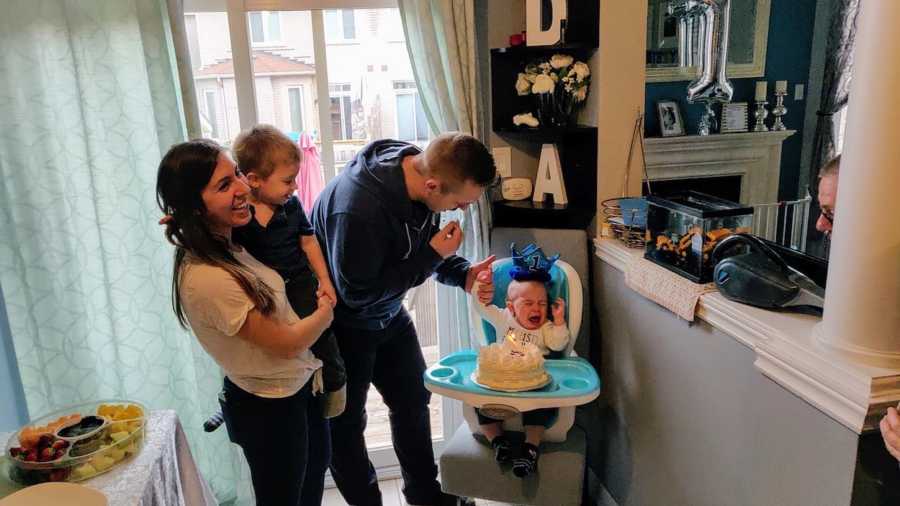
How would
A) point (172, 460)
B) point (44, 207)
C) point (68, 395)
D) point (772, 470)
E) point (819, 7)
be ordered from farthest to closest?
point (819, 7) → point (68, 395) → point (44, 207) → point (172, 460) → point (772, 470)

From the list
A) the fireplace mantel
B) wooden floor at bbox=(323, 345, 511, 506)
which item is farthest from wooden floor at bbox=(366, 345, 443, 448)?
the fireplace mantel

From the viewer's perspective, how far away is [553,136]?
2.29 metres

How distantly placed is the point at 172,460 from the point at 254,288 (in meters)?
0.58

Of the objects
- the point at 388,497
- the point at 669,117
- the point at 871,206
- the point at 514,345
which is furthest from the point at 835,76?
the point at 388,497

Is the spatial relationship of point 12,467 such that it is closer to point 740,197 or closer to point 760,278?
point 760,278

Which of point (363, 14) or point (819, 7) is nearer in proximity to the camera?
point (363, 14)

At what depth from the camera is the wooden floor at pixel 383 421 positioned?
274 centimetres

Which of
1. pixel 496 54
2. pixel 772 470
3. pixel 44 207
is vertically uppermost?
pixel 496 54

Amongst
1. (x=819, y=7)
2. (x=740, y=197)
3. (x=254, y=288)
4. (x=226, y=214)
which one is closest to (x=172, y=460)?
(x=254, y=288)

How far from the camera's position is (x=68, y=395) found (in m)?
2.22

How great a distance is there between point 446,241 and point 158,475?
0.94 m

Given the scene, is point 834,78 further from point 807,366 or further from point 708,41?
point 807,366

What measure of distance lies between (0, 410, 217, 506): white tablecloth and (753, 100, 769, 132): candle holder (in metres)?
3.26

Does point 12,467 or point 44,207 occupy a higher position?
point 44,207
